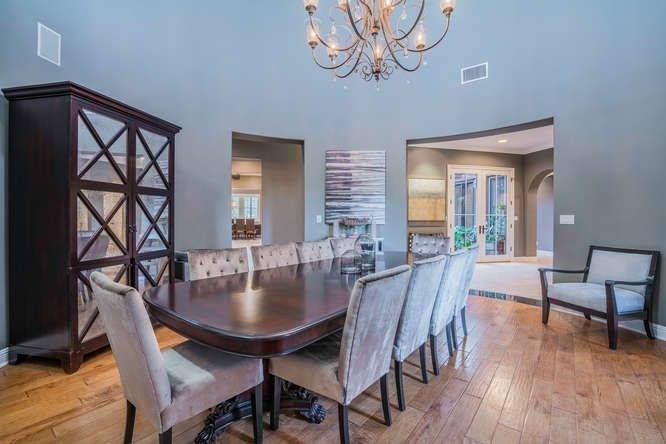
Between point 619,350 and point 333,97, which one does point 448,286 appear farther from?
point 333,97

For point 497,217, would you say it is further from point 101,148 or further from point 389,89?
point 101,148

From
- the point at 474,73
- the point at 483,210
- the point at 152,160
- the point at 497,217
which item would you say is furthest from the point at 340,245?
the point at 497,217

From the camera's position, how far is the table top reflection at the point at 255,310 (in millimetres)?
1225

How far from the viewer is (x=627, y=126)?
10.6 feet

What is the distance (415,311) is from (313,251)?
1.70 metres

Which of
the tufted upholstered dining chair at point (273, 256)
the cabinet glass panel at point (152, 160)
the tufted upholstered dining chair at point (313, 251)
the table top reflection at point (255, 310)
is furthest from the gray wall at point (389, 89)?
the table top reflection at point (255, 310)

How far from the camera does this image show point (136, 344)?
Answer: 1.19 metres

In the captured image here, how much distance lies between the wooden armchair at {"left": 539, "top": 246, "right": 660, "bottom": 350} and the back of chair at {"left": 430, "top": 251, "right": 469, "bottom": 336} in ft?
4.78

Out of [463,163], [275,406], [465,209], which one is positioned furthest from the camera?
[465,209]

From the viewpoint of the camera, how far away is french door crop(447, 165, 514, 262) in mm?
7434

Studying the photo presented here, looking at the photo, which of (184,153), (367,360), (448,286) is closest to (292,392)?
(367,360)

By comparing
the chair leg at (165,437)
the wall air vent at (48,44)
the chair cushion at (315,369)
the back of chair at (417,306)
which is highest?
the wall air vent at (48,44)

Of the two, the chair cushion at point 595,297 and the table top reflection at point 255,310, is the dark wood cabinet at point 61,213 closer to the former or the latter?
the table top reflection at point 255,310

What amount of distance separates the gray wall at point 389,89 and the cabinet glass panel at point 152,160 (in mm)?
830
